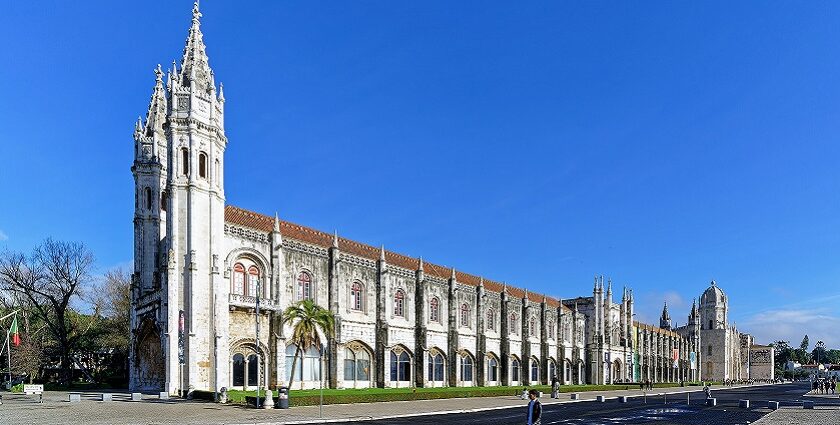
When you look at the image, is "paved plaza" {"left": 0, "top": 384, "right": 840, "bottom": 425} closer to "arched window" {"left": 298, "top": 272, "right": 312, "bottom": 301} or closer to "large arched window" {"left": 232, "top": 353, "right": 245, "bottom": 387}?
"large arched window" {"left": 232, "top": 353, "right": 245, "bottom": 387}

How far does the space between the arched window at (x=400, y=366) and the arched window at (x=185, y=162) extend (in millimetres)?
20703

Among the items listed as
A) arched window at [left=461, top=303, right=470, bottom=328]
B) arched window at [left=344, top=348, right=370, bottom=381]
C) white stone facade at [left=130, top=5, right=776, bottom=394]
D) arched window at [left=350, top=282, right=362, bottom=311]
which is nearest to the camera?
white stone facade at [left=130, top=5, right=776, bottom=394]

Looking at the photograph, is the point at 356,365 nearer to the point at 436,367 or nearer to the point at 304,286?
the point at 304,286

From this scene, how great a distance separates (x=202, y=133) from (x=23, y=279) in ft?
83.7

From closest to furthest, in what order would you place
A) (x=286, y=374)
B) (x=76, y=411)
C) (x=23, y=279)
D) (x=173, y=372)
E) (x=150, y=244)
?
(x=76, y=411) → (x=173, y=372) → (x=286, y=374) → (x=150, y=244) → (x=23, y=279)

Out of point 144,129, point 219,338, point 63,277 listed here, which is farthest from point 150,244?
point 63,277

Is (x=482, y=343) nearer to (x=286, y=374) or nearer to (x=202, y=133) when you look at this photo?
(x=286, y=374)

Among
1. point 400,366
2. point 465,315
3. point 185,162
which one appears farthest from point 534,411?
point 465,315

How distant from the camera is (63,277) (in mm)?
55469

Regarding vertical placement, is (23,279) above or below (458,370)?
above

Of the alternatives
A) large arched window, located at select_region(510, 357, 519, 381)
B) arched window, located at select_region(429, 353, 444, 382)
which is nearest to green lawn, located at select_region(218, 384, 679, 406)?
arched window, located at select_region(429, 353, 444, 382)

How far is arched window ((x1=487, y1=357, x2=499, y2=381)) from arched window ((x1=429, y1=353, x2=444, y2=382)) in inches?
317

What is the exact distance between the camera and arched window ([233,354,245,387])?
39.7 metres

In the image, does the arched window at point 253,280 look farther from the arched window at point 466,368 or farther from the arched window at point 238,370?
the arched window at point 466,368
